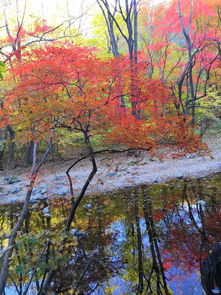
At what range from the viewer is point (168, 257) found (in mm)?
4379

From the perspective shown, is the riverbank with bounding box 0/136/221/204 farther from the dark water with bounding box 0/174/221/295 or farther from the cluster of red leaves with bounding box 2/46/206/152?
the cluster of red leaves with bounding box 2/46/206/152

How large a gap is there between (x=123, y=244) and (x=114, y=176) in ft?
16.8

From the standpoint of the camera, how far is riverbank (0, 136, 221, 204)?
9.18 metres

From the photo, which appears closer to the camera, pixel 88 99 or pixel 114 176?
pixel 88 99

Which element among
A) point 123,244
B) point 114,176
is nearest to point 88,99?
point 123,244

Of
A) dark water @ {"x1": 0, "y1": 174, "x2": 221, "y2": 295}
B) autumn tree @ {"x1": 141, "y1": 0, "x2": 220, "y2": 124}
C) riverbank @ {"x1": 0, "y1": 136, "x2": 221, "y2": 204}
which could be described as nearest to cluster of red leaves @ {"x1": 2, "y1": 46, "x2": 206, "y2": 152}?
dark water @ {"x1": 0, "y1": 174, "x2": 221, "y2": 295}

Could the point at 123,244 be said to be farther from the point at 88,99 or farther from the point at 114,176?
the point at 114,176

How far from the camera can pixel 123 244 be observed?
5.01 metres

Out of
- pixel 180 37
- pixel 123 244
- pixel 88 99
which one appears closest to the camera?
pixel 123 244

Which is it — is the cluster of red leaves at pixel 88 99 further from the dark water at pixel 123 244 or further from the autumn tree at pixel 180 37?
the autumn tree at pixel 180 37

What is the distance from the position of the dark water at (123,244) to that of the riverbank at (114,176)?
1.36m

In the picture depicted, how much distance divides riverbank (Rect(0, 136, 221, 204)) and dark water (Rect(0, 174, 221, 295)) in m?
1.36

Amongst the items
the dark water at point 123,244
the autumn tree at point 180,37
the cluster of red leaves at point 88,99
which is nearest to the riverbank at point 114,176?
the dark water at point 123,244

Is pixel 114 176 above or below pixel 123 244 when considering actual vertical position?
below
